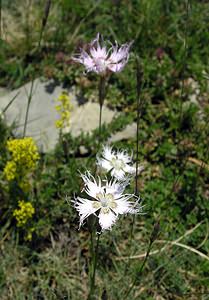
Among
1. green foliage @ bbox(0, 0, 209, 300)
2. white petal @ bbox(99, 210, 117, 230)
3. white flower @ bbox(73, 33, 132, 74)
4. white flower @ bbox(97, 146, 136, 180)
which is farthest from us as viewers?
green foliage @ bbox(0, 0, 209, 300)

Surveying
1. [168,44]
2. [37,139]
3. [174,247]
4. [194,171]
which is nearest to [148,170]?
[194,171]

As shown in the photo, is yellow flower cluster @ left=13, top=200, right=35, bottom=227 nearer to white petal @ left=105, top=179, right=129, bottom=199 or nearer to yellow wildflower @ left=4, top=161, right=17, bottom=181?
yellow wildflower @ left=4, top=161, right=17, bottom=181

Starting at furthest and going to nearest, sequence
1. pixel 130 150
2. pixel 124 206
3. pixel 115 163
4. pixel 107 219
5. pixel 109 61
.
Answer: pixel 130 150 < pixel 115 163 < pixel 109 61 < pixel 124 206 < pixel 107 219

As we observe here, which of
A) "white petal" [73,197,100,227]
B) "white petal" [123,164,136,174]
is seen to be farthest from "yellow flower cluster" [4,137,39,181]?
"white petal" [73,197,100,227]

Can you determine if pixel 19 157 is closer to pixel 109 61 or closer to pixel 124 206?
pixel 109 61

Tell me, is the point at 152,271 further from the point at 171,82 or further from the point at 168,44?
the point at 168,44

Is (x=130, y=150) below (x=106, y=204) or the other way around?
the other way around

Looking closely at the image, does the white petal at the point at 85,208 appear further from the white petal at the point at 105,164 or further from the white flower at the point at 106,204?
the white petal at the point at 105,164

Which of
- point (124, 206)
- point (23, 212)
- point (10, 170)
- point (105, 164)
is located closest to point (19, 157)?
point (10, 170)
